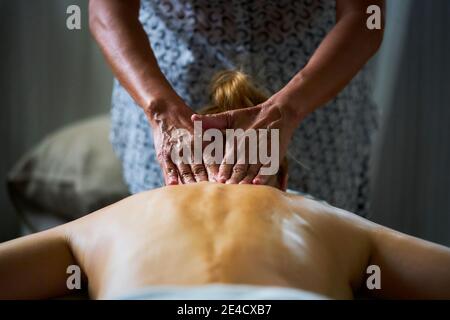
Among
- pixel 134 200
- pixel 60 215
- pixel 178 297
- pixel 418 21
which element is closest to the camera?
pixel 178 297

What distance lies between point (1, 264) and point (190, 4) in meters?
0.79

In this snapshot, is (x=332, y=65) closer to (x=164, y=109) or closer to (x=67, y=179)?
(x=164, y=109)

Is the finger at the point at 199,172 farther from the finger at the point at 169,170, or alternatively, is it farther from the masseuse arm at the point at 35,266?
the masseuse arm at the point at 35,266

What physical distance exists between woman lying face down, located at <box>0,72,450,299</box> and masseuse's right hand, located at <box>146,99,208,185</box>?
0.12m

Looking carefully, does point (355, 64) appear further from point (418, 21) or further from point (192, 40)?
point (418, 21)

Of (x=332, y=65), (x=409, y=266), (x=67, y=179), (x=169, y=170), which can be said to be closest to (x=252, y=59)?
(x=332, y=65)

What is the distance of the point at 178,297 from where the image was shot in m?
0.81

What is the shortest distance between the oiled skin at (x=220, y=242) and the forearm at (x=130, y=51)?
30 centimetres

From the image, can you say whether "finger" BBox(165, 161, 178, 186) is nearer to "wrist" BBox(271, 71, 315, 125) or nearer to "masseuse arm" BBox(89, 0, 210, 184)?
"masseuse arm" BBox(89, 0, 210, 184)

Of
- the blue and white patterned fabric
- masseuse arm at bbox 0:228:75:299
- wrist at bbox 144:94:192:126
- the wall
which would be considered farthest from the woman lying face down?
the wall

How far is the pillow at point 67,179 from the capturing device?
235 cm

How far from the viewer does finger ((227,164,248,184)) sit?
1.21 metres

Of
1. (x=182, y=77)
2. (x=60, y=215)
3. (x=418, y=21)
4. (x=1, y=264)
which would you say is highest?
(x=418, y=21)
